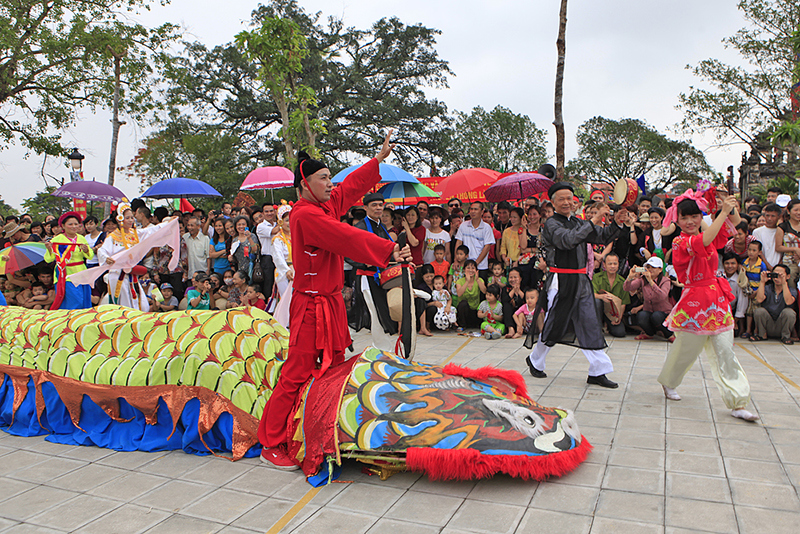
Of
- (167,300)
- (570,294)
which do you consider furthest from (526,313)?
(167,300)

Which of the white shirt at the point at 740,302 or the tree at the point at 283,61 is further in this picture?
the tree at the point at 283,61

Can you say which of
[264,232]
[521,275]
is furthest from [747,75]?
[264,232]

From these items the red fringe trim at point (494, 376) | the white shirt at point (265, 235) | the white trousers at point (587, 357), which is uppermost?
the white shirt at point (265, 235)

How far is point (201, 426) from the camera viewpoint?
11.7 feet

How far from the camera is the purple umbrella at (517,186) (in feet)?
27.1

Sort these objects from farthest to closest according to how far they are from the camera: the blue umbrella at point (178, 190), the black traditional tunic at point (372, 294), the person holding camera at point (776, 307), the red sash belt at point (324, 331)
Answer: the blue umbrella at point (178, 190)
the person holding camera at point (776, 307)
the black traditional tunic at point (372, 294)
the red sash belt at point (324, 331)

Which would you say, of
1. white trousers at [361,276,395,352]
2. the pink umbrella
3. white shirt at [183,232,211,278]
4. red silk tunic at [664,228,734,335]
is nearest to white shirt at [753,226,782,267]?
red silk tunic at [664,228,734,335]

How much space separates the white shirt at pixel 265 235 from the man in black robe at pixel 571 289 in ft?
13.8

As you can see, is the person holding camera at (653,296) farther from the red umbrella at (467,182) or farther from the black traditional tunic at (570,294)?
the red umbrella at (467,182)

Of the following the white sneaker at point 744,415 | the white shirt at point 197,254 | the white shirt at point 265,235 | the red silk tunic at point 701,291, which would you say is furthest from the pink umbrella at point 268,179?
the white sneaker at point 744,415

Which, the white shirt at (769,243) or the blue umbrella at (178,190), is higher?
the blue umbrella at (178,190)

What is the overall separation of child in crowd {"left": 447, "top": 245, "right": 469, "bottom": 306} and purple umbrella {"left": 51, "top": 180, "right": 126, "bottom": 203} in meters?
5.95

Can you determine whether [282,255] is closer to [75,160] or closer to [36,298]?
[36,298]

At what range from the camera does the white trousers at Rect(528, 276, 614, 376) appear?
4875 millimetres
